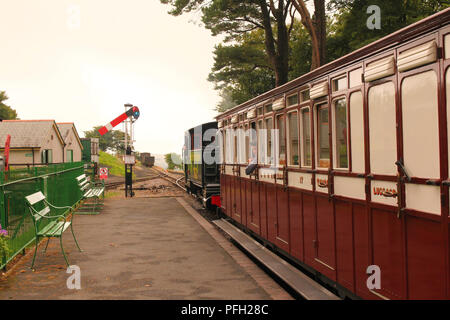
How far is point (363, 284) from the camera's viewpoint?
5160 millimetres

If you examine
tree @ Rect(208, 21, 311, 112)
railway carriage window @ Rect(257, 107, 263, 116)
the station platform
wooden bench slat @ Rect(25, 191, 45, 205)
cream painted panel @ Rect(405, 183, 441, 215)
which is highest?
tree @ Rect(208, 21, 311, 112)

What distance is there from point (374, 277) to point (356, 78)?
2.05 meters

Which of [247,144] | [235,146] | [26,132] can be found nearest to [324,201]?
[247,144]

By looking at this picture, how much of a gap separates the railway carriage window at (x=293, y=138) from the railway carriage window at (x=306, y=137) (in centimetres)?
31

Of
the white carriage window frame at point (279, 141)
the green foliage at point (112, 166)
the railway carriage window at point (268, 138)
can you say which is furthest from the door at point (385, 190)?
the green foliage at point (112, 166)

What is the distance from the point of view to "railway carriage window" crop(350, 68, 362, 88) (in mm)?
5301

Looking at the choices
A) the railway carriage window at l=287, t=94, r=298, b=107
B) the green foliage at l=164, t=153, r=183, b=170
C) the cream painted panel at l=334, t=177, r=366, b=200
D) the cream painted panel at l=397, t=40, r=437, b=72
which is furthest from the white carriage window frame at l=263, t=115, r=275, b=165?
the green foliage at l=164, t=153, r=183, b=170

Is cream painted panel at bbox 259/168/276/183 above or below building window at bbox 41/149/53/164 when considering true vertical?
below

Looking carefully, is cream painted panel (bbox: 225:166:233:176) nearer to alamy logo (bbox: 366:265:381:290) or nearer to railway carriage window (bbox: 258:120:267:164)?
railway carriage window (bbox: 258:120:267:164)

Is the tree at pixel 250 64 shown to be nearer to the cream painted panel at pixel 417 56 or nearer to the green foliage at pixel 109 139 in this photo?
the cream painted panel at pixel 417 56

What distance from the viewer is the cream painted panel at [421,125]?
12.9 feet

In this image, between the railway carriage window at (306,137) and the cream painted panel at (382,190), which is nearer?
the cream painted panel at (382,190)

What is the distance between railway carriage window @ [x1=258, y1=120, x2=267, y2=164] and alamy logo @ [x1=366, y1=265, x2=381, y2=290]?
175 inches
